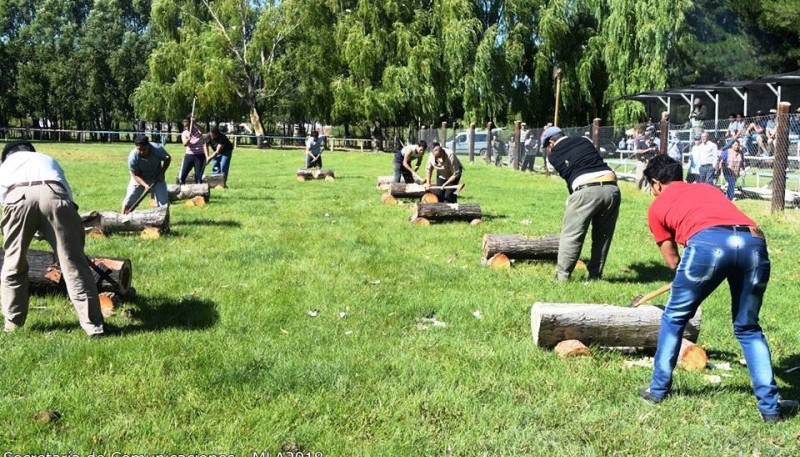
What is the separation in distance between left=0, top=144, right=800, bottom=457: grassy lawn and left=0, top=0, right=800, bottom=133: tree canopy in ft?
78.6

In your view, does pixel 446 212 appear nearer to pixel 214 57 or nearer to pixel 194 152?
pixel 194 152

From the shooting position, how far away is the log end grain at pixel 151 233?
381 inches

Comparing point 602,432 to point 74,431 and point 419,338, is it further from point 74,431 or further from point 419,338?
point 74,431

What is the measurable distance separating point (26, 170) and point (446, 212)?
23.6 feet

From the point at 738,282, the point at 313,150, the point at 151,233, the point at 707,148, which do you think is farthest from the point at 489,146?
the point at 738,282

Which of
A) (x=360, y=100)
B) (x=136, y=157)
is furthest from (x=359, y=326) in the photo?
(x=360, y=100)

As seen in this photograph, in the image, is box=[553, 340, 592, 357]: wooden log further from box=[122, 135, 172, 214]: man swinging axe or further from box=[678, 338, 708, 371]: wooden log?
box=[122, 135, 172, 214]: man swinging axe

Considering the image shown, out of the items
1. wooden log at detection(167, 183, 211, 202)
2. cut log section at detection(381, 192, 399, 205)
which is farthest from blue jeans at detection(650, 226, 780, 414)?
wooden log at detection(167, 183, 211, 202)

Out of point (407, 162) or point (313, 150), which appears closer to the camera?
point (407, 162)

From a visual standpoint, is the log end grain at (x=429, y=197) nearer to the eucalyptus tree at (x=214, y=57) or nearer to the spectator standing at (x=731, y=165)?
the spectator standing at (x=731, y=165)

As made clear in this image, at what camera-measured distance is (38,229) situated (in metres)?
5.27

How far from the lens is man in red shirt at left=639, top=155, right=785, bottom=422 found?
3941 millimetres

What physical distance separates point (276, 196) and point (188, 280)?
8.05 metres

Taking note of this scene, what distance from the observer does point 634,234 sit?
10.7 meters
